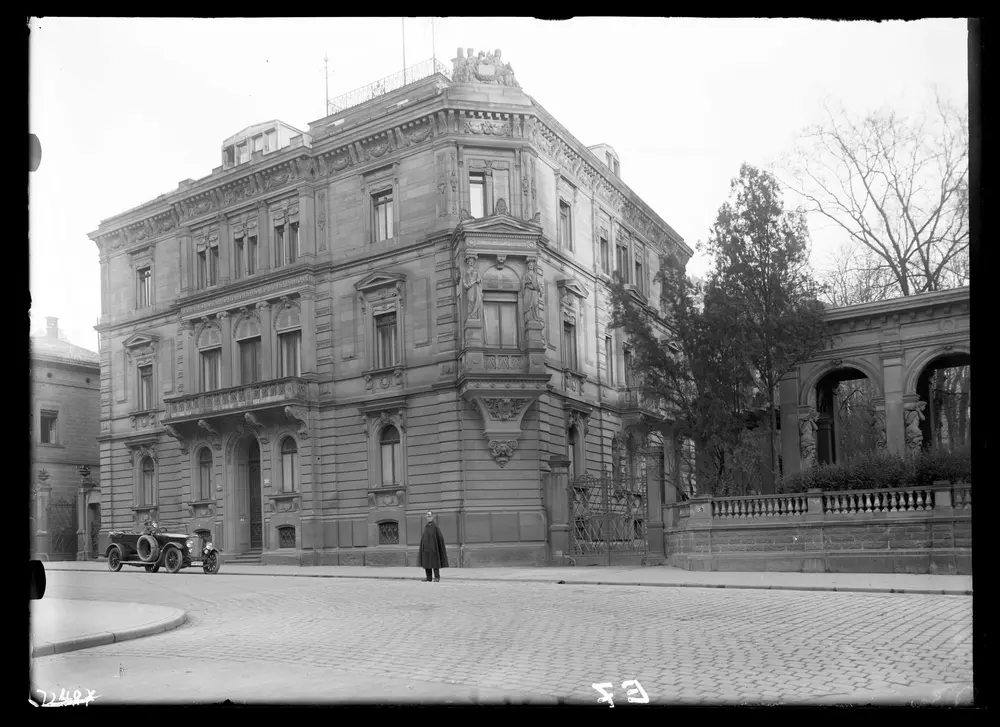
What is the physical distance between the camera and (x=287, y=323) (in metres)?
37.0

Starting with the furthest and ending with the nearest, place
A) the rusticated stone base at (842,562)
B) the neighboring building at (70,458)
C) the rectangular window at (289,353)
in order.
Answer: the neighboring building at (70,458), the rectangular window at (289,353), the rusticated stone base at (842,562)

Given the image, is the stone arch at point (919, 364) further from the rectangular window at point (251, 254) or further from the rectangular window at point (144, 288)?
the rectangular window at point (144, 288)

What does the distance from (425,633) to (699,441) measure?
18125mm

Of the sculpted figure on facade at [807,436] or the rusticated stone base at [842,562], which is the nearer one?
the rusticated stone base at [842,562]

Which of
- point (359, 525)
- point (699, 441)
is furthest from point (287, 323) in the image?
point (699, 441)

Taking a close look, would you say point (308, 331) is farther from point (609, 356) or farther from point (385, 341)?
point (609, 356)

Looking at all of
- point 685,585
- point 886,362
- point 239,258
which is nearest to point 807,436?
point 886,362

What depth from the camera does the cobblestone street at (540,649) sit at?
28.2ft

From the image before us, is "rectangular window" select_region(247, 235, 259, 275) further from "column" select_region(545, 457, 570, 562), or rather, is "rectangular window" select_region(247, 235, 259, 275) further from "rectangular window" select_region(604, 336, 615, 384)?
"column" select_region(545, 457, 570, 562)

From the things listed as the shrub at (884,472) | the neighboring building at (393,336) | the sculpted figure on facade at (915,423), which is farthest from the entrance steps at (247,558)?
the sculpted figure on facade at (915,423)

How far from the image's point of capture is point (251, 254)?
125 ft

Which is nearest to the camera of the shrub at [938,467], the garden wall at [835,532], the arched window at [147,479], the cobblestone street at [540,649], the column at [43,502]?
the cobblestone street at [540,649]

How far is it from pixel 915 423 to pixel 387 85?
20.7 m

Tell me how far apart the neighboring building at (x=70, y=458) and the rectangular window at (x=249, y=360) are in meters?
5.54
